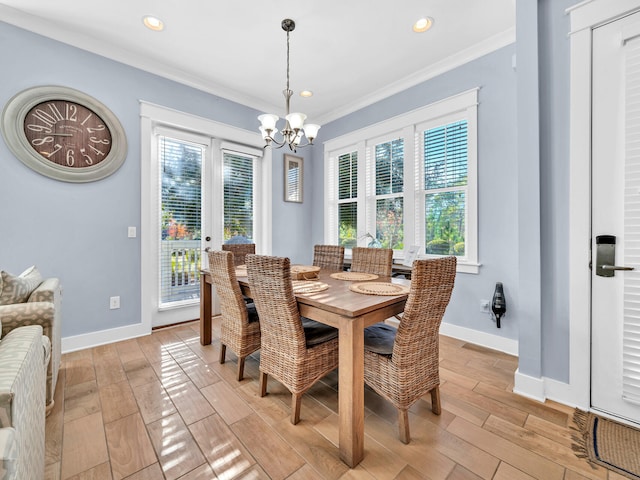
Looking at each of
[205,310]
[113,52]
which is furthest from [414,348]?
[113,52]

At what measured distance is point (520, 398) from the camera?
1841mm

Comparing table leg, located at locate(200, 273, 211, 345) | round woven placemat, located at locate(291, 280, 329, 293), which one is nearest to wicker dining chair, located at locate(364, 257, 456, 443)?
round woven placemat, located at locate(291, 280, 329, 293)

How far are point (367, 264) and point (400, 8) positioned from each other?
2140 mm

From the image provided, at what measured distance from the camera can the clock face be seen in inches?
94.4

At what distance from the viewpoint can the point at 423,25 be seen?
2.43 m

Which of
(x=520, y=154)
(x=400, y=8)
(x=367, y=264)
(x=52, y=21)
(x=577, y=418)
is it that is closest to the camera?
(x=577, y=418)

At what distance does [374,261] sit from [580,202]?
1447mm

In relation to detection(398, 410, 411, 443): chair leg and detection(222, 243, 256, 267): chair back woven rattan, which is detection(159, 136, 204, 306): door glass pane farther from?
detection(398, 410, 411, 443): chair leg

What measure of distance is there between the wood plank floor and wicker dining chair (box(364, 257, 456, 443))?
0.78 feet

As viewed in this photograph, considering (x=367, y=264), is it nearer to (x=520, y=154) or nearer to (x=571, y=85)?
(x=520, y=154)

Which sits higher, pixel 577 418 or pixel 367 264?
pixel 367 264

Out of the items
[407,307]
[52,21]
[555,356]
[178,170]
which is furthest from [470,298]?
[52,21]

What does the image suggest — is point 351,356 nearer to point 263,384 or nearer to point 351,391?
point 351,391

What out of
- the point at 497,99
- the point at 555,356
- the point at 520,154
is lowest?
the point at 555,356
